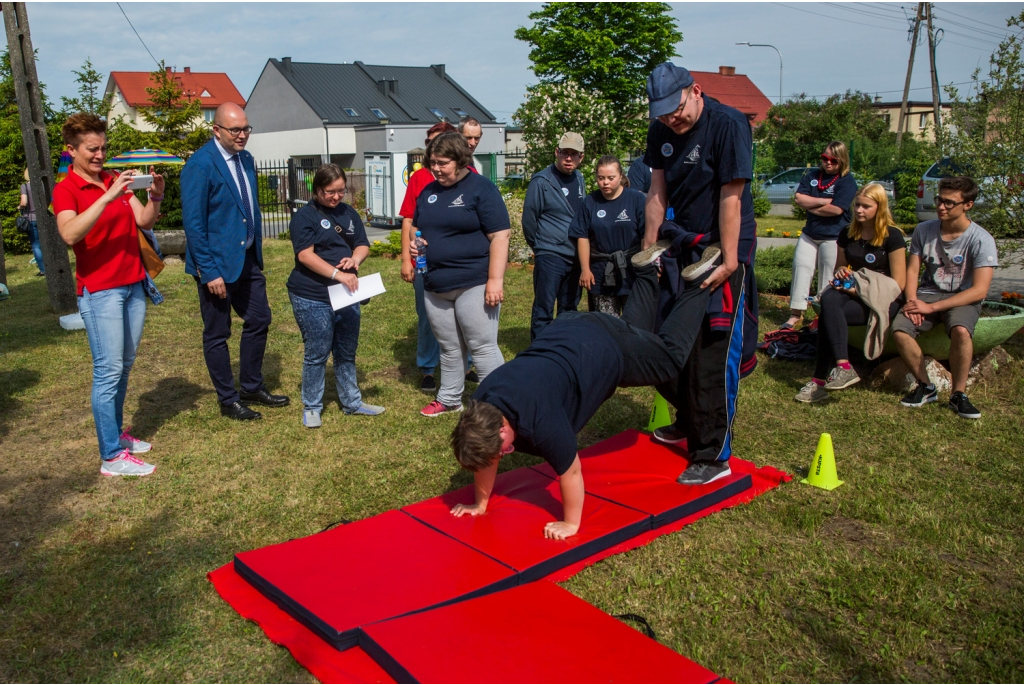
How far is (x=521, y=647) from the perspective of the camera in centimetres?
286

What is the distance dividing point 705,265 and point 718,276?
98 mm

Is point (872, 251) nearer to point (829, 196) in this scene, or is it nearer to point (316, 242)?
point (829, 196)

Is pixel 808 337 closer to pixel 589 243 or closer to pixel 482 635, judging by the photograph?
pixel 589 243

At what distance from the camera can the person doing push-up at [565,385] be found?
3393mm

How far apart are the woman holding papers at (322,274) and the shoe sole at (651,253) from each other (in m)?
2.15

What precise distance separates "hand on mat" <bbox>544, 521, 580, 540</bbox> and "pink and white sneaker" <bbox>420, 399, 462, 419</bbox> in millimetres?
2355

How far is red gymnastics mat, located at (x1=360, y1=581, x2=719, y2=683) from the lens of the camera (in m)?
2.70

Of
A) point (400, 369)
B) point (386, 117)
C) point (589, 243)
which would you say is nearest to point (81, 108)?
point (400, 369)

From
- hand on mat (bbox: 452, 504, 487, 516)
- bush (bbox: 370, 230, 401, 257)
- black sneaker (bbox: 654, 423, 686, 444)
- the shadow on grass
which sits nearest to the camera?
hand on mat (bbox: 452, 504, 487, 516)

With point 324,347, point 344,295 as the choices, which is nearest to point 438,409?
point 324,347

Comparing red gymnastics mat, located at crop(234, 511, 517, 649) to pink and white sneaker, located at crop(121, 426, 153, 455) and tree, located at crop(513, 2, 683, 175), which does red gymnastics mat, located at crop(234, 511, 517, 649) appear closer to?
pink and white sneaker, located at crop(121, 426, 153, 455)

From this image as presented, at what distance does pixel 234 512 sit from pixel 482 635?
6.94 feet

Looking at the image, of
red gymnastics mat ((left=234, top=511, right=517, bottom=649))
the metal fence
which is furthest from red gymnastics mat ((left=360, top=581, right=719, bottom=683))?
the metal fence

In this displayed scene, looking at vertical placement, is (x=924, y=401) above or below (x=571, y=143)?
below
